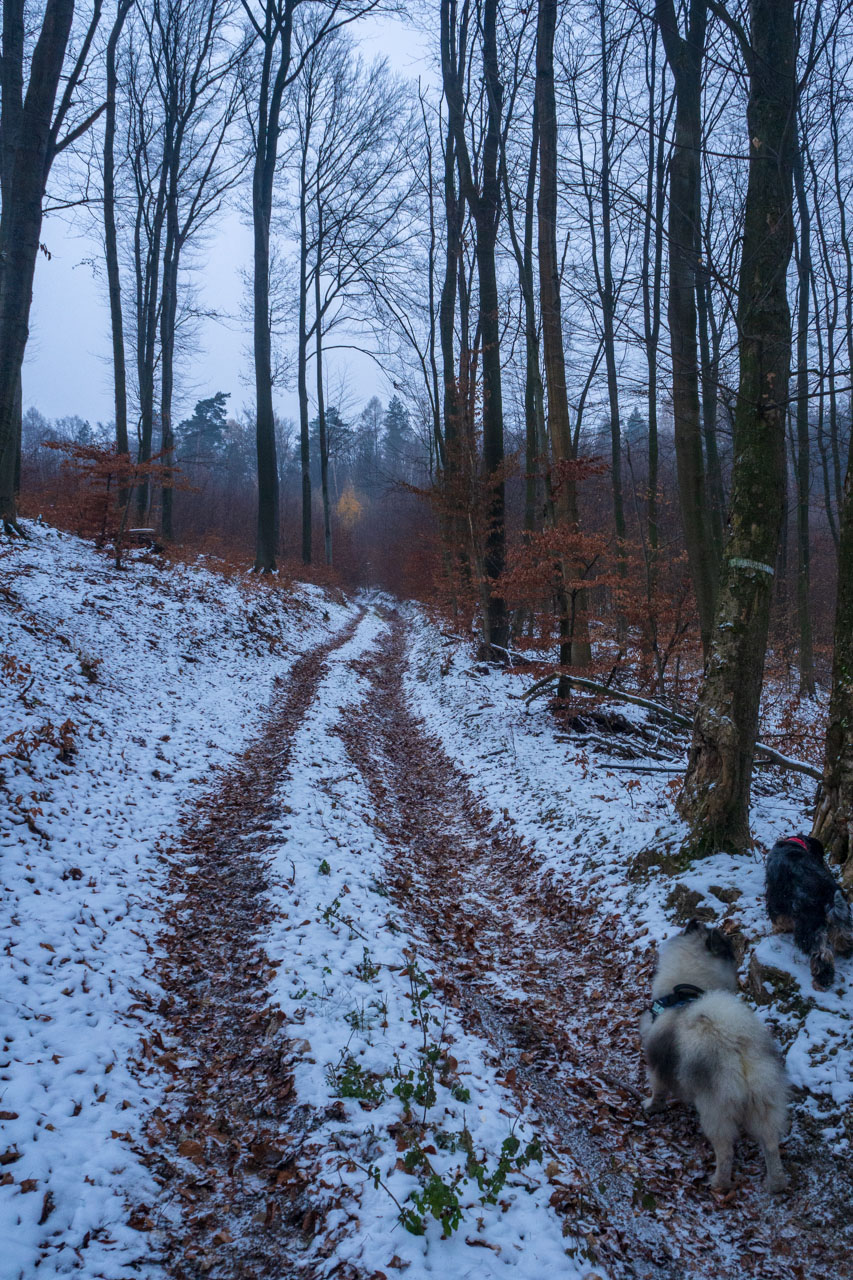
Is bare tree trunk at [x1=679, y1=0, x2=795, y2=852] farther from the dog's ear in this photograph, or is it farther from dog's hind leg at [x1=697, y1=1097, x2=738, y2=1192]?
dog's hind leg at [x1=697, y1=1097, x2=738, y2=1192]

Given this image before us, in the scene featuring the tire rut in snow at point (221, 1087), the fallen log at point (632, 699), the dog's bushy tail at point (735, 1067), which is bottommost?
the tire rut in snow at point (221, 1087)

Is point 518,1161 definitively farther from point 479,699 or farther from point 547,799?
point 479,699

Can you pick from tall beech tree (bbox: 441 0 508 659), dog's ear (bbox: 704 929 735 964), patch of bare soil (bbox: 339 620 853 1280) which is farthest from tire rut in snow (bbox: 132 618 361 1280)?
tall beech tree (bbox: 441 0 508 659)

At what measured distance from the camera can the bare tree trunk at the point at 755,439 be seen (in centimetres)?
521

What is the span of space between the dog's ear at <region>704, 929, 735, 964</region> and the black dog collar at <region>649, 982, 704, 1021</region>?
10.9 inches

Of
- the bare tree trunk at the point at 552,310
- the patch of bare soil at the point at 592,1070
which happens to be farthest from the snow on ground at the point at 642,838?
the bare tree trunk at the point at 552,310

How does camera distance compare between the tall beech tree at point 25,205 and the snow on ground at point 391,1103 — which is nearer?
the snow on ground at point 391,1103

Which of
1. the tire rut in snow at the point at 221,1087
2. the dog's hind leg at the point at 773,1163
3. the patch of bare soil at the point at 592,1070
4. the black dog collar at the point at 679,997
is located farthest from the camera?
the black dog collar at the point at 679,997

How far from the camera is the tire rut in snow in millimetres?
2764

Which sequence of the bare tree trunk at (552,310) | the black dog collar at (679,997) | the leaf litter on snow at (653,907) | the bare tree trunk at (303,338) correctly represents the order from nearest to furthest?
the leaf litter on snow at (653,907) → the black dog collar at (679,997) → the bare tree trunk at (552,310) → the bare tree trunk at (303,338)

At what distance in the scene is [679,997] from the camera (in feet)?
11.9

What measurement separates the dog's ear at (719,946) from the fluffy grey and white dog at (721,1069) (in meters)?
0.20

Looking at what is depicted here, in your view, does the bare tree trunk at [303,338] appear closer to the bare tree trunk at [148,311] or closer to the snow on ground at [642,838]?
the bare tree trunk at [148,311]

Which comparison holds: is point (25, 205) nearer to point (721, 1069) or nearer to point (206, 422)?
point (721, 1069)
